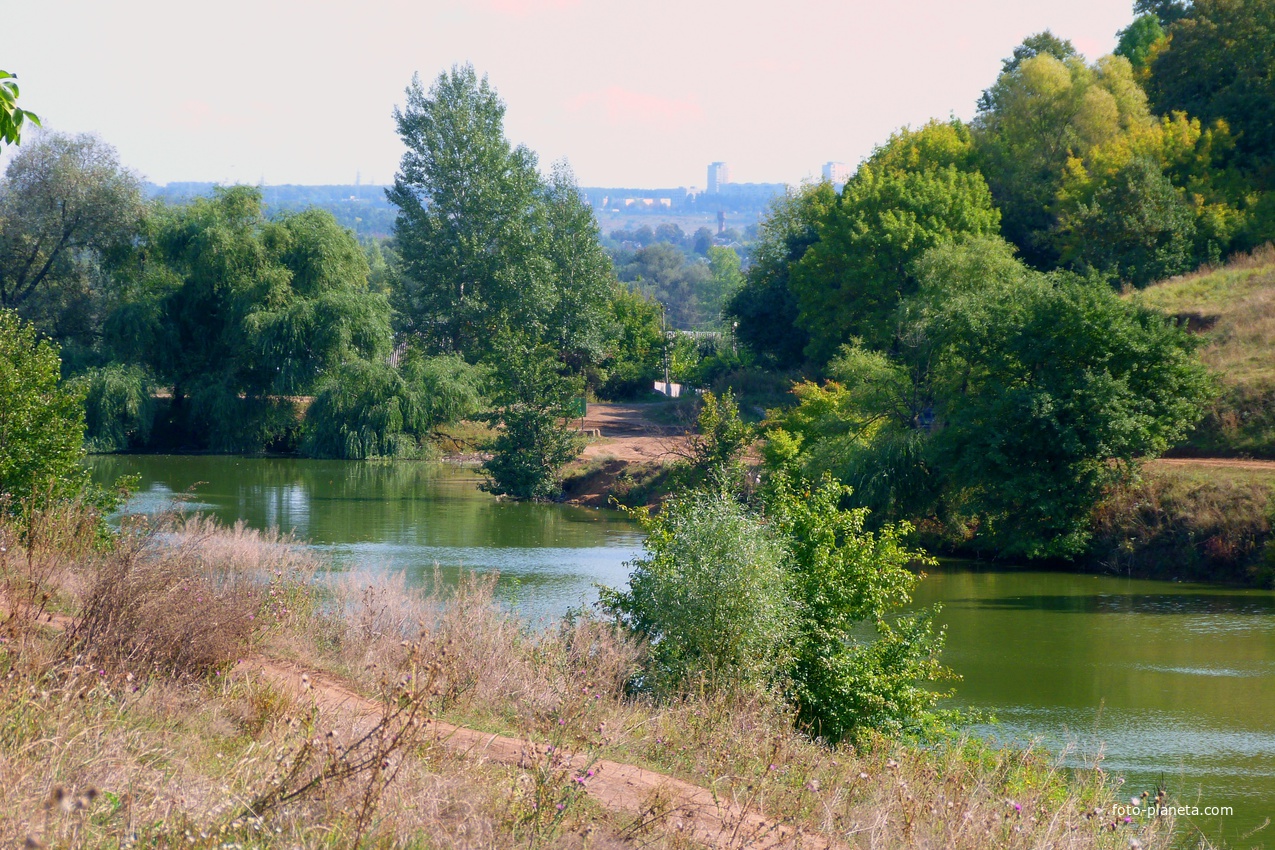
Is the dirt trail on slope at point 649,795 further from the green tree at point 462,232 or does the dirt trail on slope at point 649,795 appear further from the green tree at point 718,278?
the green tree at point 718,278

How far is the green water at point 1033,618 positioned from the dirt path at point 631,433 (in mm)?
4820

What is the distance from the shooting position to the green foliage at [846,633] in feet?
42.4

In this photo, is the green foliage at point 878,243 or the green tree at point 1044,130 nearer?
the green foliage at point 878,243

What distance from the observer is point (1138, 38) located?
61625mm

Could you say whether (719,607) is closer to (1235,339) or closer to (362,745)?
(362,745)

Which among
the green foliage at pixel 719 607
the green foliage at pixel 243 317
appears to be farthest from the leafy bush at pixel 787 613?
the green foliage at pixel 243 317

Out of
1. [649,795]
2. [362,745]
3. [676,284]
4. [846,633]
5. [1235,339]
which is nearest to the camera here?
[362,745]

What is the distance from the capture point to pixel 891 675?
43.3 ft

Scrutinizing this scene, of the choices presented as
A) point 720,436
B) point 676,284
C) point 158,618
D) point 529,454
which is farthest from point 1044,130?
point 676,284

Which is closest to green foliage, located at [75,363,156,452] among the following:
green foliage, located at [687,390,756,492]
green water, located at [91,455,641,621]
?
green water, located at [91,455,641,621]

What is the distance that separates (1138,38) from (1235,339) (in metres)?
34.8

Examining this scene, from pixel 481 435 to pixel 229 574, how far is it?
1365 inches

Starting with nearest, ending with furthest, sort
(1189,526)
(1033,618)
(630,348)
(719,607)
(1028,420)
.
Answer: (719,607)
(1033,618)
(1189,526)
(1028,420)
(630,348)

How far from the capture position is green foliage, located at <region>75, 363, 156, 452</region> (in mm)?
42562
